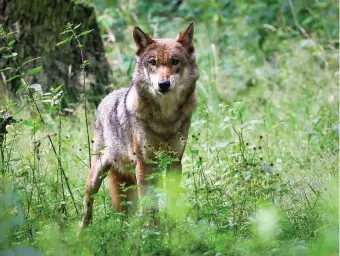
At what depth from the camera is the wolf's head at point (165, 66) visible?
5.30 m

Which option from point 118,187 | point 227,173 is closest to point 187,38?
point 227,173

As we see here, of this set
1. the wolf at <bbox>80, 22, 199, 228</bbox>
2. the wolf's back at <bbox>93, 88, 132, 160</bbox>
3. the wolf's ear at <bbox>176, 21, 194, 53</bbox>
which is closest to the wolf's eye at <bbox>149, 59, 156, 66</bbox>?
the wolf at <bbox>80, 22, 199, 228</bbox>

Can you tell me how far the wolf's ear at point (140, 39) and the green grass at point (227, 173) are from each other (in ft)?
2.52

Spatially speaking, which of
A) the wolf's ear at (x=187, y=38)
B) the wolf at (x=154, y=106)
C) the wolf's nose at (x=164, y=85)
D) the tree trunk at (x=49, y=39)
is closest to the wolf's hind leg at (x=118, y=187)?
the wolf at (x=154, y=106)

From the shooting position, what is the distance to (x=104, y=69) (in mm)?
8664

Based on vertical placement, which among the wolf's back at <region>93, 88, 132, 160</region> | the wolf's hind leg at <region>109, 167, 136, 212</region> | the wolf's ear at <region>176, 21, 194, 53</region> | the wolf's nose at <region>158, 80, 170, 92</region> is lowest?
the wolf's hind leg at <region>109, 167, 136, 212</region>

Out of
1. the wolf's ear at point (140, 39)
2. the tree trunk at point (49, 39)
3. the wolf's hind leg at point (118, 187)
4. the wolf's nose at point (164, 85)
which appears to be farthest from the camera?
the tree trunk at point (49, 39)

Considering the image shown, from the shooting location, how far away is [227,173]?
5.35 metres

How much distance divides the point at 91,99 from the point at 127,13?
3.88 metres

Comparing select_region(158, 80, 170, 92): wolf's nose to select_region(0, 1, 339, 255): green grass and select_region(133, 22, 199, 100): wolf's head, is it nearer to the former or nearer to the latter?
select_region(133, 22, 199, 100): wolf's head

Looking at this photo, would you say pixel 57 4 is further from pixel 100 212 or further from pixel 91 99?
pixel 100 212

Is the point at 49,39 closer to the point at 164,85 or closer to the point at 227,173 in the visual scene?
the point at 164,85

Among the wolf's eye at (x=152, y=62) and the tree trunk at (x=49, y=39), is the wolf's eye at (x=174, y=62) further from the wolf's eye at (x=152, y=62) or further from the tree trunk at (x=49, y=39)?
the tree trunk at (x=49, y=39)

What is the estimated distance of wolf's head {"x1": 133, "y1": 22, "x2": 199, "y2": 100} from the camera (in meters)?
5.30
